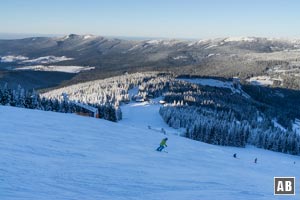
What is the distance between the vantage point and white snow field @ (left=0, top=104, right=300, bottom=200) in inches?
734

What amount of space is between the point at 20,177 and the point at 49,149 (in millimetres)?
8651

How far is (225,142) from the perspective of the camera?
106 m

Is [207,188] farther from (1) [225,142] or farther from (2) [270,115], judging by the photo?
(2) [270,115]

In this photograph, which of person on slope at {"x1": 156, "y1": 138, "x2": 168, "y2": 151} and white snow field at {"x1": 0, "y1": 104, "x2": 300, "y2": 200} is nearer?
white snow field at {"x1": 0, "y1": 104, "x2": 300, "y2": 200}

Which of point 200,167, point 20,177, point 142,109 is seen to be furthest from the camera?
point 142,109

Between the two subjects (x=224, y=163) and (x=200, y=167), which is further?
(x=224, y=163)

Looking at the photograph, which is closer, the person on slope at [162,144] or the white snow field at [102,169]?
the white snow field at [102,169]

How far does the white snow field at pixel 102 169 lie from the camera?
61.2 feet

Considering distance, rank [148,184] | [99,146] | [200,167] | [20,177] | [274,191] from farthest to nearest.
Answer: [99,146]
[200,167]
[274,191]
[148,184]
[20,177]

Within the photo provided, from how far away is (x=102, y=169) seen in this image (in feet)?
78.6

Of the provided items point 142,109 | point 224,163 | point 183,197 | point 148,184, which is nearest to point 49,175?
point 148,184

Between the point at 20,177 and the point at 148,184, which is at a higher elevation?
the point at 20,177

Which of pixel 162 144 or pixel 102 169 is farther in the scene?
pixel 162 144

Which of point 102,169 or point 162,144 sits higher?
point 102,169
